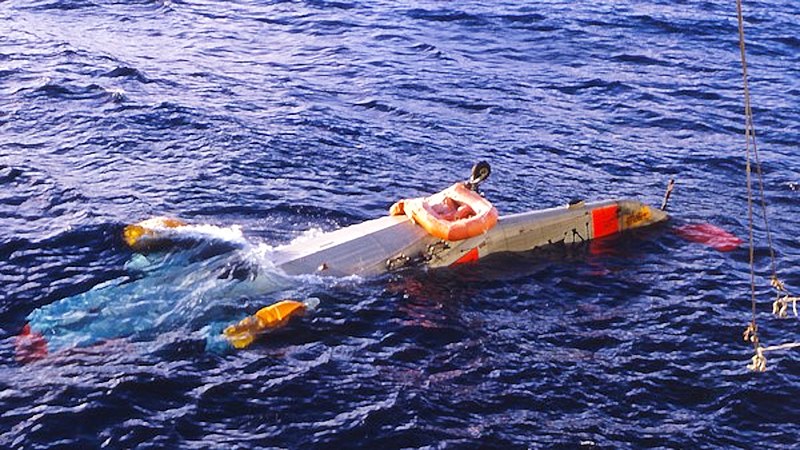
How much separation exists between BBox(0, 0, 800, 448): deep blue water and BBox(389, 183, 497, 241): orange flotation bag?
768mm

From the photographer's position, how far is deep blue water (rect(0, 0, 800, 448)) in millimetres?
12727

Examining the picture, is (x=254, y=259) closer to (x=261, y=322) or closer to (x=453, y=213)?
(x=261, y=322)

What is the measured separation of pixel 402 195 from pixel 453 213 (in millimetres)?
2630

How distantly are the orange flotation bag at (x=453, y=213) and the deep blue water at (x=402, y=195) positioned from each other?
0.77 metres

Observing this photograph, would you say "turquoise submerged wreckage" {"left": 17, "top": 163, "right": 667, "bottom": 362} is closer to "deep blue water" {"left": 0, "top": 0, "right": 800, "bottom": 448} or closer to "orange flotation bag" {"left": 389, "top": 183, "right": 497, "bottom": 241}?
"orange flotation bag" {"left": 389, "top": 183, "right": 497, "bottom": 241}

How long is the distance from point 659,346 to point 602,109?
33.9 feet

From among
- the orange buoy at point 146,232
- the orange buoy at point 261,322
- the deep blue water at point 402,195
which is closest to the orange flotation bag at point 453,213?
the deep blue water at point 402,195

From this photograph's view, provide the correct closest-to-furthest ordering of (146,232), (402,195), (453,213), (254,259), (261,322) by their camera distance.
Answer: (261,322) < (254,259) < (146,232) < (453,213) < (402,195)

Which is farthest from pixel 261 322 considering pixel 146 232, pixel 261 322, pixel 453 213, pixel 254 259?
pixel 453 213

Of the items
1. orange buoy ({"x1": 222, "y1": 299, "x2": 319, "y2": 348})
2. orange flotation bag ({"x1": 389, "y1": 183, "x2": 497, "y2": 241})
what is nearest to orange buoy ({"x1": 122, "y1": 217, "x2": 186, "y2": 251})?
orange buoy ({"x1": 222, "y1": 299, "x2": 319, "y2": 348})

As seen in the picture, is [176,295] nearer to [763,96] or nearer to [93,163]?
[93,163]

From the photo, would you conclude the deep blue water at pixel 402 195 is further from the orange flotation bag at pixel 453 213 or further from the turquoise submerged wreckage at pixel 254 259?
the orange flotation bag at pixel 453 213

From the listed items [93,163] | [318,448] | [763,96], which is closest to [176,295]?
[318,448]

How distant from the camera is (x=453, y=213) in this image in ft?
54.3
